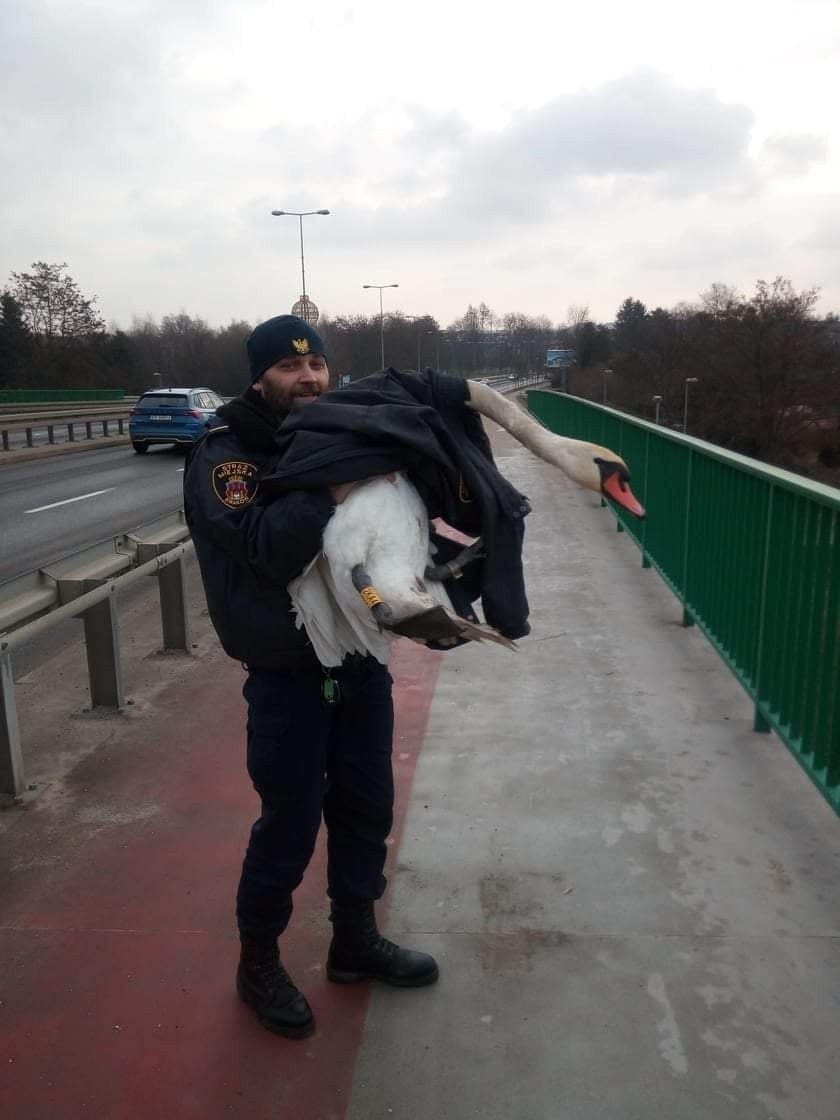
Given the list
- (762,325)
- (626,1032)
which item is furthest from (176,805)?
(762,325)

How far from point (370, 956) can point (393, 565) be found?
127 cm

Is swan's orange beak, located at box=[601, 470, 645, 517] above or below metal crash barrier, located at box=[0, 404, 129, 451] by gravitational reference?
above

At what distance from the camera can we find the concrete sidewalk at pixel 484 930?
2.38 metres

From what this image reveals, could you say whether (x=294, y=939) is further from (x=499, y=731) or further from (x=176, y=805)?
(x=499, y=731)

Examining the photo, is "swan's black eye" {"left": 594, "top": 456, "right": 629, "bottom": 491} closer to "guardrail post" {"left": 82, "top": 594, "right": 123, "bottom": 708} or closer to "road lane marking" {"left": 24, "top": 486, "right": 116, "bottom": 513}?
"guardrail post" {"left": 82, "top": 594, "right": 123, "bottom": 708}

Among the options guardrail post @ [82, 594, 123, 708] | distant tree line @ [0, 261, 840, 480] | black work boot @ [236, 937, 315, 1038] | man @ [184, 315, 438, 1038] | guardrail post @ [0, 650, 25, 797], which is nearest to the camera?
man @ [184, 315, 438, 1038]

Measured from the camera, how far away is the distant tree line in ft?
196

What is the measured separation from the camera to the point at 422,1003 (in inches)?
106

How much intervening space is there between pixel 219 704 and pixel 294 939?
2092 mm

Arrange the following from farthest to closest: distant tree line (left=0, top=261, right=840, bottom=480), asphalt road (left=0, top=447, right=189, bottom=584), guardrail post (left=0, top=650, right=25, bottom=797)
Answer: distant tree line (left=0, top=261, right=840, bottom=480), asphalt road (left=0, top=447, right=189, bottom=584), guardrail post (left=0, top=650, right=25, bottom=797)

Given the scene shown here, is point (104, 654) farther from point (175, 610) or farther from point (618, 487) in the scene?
point (618, 487)

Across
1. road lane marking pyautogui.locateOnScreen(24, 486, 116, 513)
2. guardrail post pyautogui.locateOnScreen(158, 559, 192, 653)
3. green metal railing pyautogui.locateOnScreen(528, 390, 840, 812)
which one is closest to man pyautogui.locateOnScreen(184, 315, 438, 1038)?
green metal railing pyautogui.locateOnScreen(528, 390, 840, 812)

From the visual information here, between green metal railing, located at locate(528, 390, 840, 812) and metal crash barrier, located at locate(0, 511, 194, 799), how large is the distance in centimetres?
255

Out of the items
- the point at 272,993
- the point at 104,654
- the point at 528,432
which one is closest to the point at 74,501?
the point at 104,654
